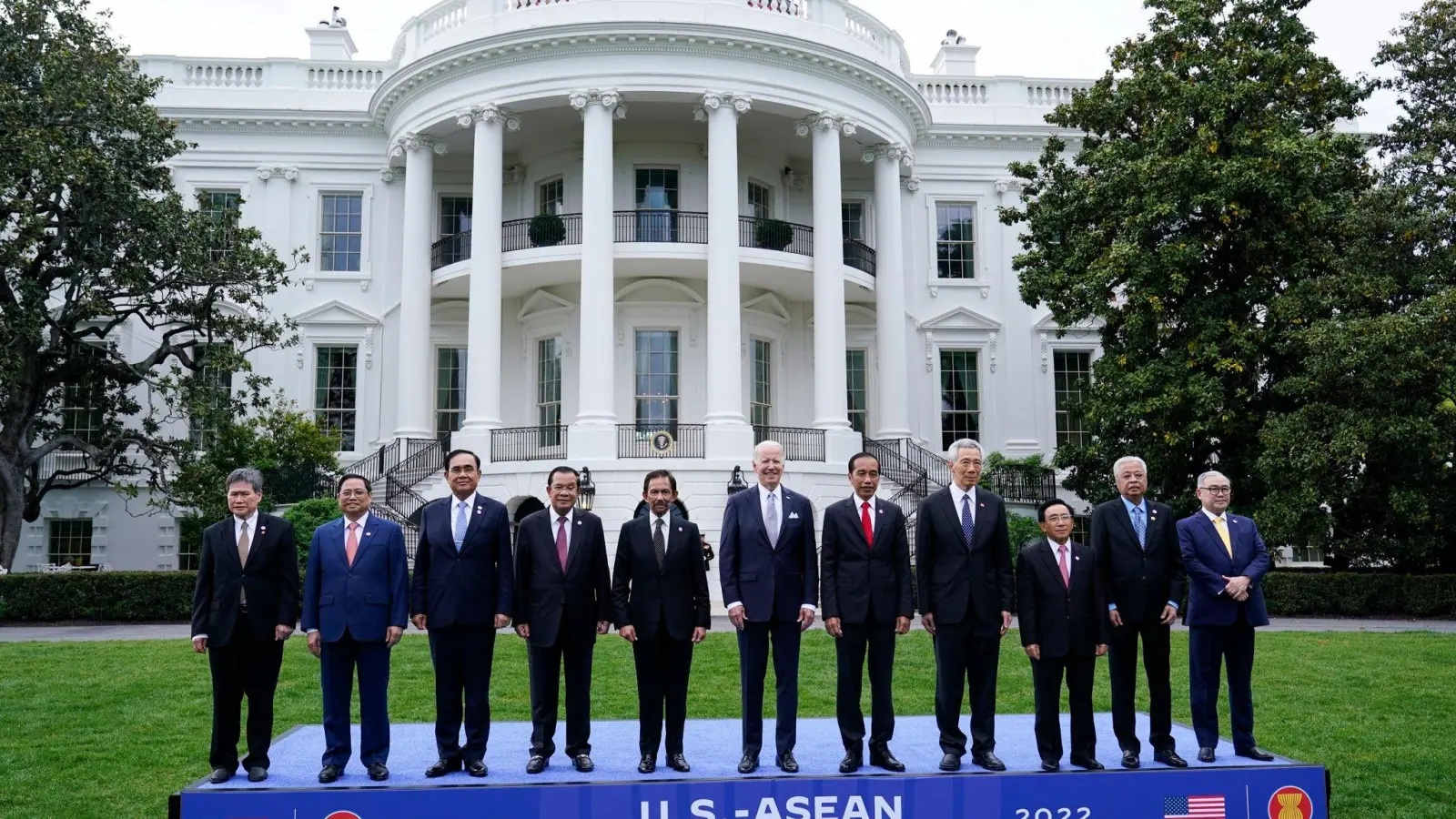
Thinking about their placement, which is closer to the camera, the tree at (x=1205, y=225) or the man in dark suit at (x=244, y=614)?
the man in dark suit at (x=244, y=614)

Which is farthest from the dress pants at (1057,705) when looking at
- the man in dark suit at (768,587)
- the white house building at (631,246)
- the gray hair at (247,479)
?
the white house building at (631,246)

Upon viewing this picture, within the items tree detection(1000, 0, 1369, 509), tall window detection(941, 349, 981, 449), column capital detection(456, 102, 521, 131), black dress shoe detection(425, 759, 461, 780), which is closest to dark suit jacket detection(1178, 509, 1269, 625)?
black dress shoe detection(425, 759, 461, 780)

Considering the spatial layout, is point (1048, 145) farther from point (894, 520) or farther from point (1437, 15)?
point (894, 520)

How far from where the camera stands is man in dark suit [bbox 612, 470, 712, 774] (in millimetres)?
7531

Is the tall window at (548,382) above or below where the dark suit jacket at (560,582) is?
above

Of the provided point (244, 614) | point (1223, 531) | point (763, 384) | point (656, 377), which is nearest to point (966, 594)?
→ point (1223, 531)

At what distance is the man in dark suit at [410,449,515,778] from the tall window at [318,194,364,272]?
75.2 ft

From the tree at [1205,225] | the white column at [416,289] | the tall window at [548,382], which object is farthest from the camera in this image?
the tall window at [548,382]

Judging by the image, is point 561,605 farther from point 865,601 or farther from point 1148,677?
point 1148,677

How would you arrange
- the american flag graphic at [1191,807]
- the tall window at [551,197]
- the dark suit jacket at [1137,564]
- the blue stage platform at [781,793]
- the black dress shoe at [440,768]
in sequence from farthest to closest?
the tall window at [551,197], the dark suit jacket at [1137,564], the black dress shoe at [440,768], the american flag graphic at [1191,807], the blue stage platform at [781,793]

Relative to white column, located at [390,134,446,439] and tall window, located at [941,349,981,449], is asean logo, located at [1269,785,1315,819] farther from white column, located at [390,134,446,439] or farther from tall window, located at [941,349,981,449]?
tall window, located at [941,349,981,449]

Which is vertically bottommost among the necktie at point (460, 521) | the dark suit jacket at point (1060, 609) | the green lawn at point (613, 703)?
the green lawn at point (613, 703)

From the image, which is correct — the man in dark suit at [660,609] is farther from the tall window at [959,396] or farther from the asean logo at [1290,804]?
the tall window at [959,396]

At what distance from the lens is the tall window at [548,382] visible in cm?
2734
